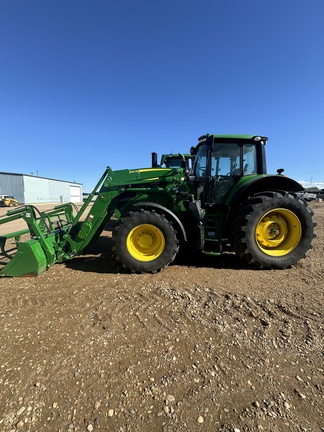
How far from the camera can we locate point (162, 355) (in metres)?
2.07

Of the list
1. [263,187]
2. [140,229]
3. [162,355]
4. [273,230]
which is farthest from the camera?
[263,187]

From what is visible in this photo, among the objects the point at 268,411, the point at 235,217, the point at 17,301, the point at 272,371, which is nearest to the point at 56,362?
the point at 17,301

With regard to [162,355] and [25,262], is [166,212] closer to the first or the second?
[162,355]

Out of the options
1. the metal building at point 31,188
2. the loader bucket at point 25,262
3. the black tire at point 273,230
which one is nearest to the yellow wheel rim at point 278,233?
the black tire at point 273,230

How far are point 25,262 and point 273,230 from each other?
14.8 feet

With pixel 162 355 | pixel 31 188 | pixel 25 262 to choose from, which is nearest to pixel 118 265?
pixel 25 262

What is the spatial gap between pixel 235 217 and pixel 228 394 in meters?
2.97

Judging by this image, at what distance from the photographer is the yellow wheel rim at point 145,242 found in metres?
4.02

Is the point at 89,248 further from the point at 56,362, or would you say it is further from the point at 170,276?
the point at 56,362

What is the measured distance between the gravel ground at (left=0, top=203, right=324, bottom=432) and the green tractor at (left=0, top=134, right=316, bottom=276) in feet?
1.90

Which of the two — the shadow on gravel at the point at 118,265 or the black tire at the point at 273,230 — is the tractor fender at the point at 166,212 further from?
the black tire at the point at 273,230

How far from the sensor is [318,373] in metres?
1.88

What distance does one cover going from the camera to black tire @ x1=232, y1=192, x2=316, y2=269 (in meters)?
4.02

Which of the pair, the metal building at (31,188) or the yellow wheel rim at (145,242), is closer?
the yellow wheel rim at (145,242)
